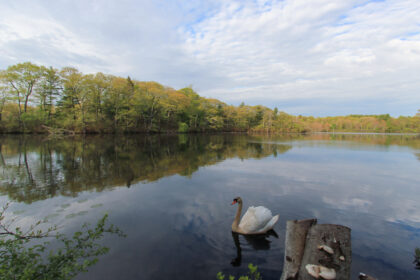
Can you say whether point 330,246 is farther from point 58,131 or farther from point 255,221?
point 58,131

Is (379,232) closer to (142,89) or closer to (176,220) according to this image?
(176,220)

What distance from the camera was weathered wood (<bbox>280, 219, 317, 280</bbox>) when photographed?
9.29 feet

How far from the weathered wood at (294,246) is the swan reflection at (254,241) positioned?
1.27 meters

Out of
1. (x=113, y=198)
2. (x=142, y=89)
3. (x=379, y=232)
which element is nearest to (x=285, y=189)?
(x=379, y=232)

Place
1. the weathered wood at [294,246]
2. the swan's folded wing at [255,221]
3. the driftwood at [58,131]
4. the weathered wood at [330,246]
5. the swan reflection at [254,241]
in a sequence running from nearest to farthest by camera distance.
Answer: the weathered wood at [330,246] < the weathered wood at [294,246] < the swan reflection at [254,241] < the swan's folded wing at [255,221] < the driftwood at [58,131]

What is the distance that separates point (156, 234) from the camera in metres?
5.09

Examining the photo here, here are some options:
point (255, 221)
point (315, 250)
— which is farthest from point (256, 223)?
point (315, 250)

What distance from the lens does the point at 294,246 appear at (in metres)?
3.27

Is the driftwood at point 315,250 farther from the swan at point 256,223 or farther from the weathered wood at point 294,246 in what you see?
the swan at point 256,223

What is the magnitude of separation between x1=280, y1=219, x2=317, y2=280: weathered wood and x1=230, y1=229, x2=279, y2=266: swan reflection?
1.27 meters

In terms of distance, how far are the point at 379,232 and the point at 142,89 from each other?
49984 mm

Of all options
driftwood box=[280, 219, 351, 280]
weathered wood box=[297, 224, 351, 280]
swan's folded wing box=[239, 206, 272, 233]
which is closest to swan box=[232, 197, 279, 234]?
swan's folded wing box=[239, 206, 272, 233]

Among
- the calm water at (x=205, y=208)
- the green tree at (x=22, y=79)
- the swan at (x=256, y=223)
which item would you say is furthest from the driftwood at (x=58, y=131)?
the swan at (x=256, y=223)

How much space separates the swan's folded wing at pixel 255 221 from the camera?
4936 mm
